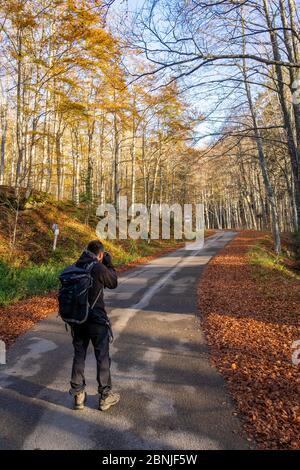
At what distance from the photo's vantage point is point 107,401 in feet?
13.6

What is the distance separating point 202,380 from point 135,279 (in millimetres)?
8855

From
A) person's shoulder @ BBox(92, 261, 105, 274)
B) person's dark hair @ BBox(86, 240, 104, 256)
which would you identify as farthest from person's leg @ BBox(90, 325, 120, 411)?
person's dark hair @ BBox(86, 240, 104, 256)

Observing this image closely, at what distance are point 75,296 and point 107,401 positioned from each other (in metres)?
1.41

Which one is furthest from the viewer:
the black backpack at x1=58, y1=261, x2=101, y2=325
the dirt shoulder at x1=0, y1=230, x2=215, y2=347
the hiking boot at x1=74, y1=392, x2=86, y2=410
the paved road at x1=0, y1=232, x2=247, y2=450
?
the dirt shoulder at x1=0, y1=230, x2=215, y2=347

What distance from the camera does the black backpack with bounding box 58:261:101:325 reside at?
402 centimetres

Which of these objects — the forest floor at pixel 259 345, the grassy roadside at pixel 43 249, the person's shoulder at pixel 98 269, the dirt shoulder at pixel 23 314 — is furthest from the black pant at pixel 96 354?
the grassy roadside at pixel 43 249

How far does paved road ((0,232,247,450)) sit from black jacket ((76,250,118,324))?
118 centimetres

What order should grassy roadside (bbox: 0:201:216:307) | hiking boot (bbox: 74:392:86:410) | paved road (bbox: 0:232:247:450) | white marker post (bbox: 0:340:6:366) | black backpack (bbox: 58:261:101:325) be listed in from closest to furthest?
paved road (bbox: 0:232:247:450) < black backpack (bbox: 58:261:101:325) < hiking boot (bbox: 74:392:86:410) < white marker post (bbox: 0:340:6:366) < grassy roadside (bbox: 0:201:216:307)

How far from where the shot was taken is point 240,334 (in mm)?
6840

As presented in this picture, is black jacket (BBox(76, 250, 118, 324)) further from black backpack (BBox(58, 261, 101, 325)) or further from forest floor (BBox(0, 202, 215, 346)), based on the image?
forest floor (BBox(0, 202, 215, 346))

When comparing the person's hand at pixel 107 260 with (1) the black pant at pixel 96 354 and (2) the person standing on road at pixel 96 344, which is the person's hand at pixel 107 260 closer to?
(2) the person standing on road at pixel 96 344

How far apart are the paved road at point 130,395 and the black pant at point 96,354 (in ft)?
0.97

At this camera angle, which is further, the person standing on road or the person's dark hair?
the person's dark hair
